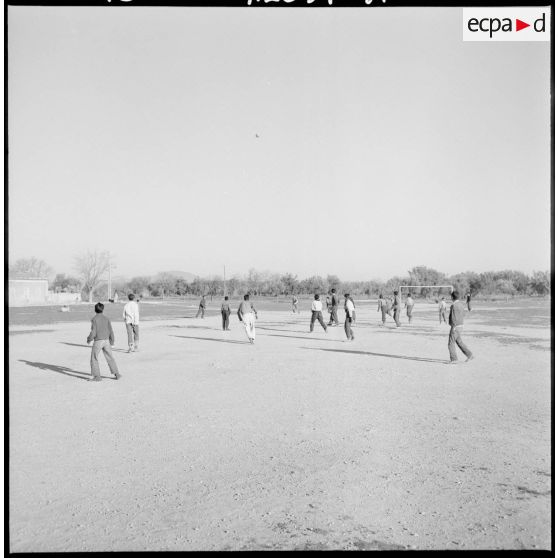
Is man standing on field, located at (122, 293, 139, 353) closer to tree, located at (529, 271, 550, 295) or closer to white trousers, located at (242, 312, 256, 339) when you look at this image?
white trousers, located at (242, 312, 256, 339)

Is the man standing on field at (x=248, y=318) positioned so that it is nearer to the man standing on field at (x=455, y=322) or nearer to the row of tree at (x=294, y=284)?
the man standing on field at (x=455, y=322)

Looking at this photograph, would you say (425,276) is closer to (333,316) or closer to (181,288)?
(181,288)

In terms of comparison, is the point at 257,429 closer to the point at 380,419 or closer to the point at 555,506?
the point at 380,419

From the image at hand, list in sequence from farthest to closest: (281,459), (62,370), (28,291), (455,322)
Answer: (28,291) < (455,322) < (62,370) < (281,459)

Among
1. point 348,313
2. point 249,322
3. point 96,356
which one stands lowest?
point 96,356

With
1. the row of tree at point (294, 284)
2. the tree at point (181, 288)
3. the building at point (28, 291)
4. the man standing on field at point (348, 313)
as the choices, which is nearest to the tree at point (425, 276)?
the row of tree at point (294, 284)

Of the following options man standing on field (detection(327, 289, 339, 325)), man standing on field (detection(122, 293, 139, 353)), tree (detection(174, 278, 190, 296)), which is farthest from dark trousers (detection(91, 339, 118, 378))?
tree (detection(174, 278, 190, 296))

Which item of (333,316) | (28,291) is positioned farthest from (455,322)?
(28,291)

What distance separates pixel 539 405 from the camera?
686 centimetres

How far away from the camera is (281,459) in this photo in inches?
192

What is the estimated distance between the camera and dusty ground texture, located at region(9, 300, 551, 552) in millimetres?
3648

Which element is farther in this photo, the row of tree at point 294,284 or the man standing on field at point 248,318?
the row of tree at point 294,284

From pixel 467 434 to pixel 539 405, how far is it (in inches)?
76.9

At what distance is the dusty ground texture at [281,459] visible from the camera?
3648 millimetres
